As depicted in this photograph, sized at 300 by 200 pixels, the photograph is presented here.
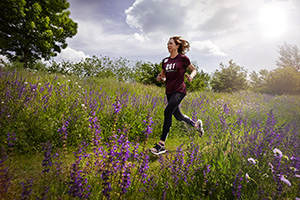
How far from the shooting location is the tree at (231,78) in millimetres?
19875

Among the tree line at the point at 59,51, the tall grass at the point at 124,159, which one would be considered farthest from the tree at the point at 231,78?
the tall grass at the point at 124,159

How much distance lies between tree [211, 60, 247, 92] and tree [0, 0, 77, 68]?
16692 mm

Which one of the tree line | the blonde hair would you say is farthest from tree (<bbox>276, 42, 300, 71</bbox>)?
the blonde hair

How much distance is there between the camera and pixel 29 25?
1472 cm

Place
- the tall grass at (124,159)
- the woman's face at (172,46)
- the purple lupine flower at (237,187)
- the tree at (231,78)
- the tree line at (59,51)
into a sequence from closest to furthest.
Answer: the tall grass at (124,159) → the purple lupine flower at (237,187) → the woman's face at (172,46) → the tree line at (59,51) → the tree at (231,78)

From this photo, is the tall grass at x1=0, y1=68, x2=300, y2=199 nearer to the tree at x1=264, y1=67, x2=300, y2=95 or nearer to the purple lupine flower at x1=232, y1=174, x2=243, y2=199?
the purple lupine flower at x1=232, y1=174, x2=243, y2=199

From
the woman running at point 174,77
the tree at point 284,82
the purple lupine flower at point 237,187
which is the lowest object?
the purple lupine flower at point 237,187

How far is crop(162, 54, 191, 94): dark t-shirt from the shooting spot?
401 centimetres

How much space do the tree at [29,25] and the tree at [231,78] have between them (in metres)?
16.7

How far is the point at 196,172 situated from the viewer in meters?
2.77

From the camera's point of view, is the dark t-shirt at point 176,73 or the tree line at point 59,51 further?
the tree line at point 59,51

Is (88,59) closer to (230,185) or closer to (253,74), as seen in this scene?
(230,185)

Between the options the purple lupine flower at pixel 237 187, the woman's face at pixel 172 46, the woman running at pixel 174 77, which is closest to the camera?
the purple lupine flower at pixel 237 187

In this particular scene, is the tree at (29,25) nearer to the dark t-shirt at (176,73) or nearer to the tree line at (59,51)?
the tree line at (59,51)
